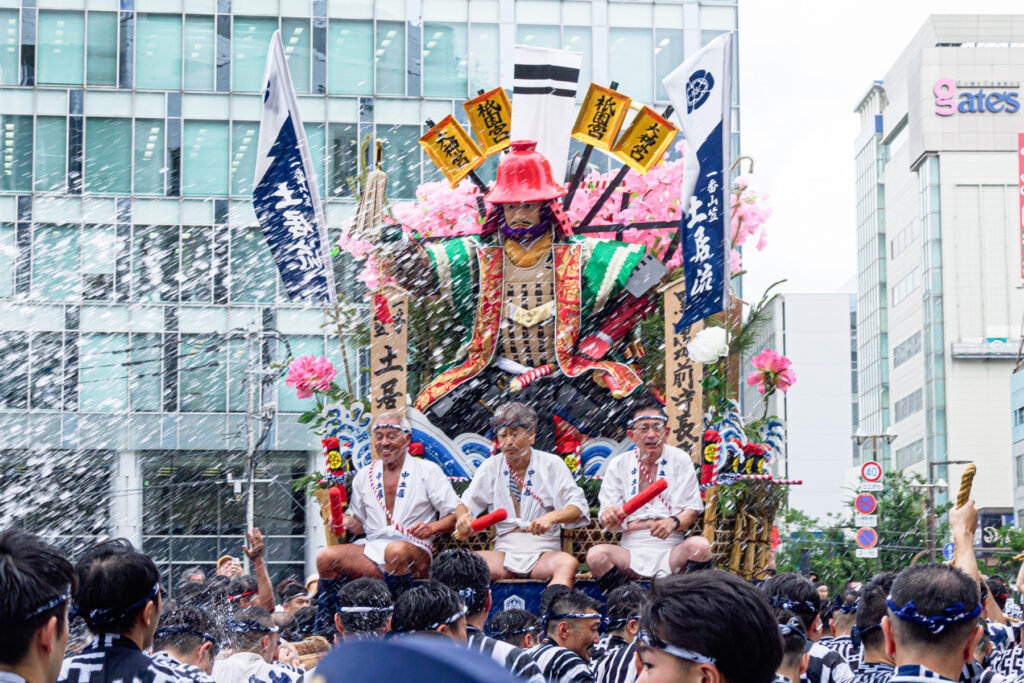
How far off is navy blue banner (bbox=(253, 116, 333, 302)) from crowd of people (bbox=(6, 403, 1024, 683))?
1682 mm

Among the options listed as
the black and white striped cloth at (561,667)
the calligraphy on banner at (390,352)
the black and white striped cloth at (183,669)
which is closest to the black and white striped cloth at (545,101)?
the calligraphy on banner at (390,352)

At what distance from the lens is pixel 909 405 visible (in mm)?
63531

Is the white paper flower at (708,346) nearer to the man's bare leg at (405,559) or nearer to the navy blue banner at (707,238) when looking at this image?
the navy blue banner at (707,238)

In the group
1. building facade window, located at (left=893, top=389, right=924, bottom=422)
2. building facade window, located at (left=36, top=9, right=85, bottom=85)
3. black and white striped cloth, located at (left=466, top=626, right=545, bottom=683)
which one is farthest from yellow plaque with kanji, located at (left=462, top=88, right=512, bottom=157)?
building facade window, located at (left=893, top=389, right=924, bottom=422)

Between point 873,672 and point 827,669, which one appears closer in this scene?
point 873,672

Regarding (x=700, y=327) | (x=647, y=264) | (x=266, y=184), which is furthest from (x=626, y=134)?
(x=266, y=184)

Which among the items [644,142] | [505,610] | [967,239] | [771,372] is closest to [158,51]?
[644,142]

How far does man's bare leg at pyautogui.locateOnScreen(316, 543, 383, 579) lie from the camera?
8820mm

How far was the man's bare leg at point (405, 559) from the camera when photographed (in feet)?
28.2

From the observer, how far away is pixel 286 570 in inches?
1079

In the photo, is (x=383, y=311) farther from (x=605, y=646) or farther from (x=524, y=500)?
(x=605, y=646)

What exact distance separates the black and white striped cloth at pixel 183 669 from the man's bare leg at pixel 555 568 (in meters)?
4.55

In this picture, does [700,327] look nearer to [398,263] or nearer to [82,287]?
[398,263]

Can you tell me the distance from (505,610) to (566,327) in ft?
14.2
